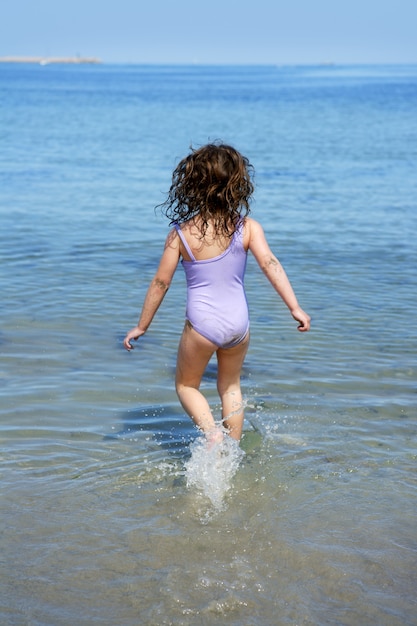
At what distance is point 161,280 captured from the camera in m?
4.89

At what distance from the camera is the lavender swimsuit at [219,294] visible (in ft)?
15.7

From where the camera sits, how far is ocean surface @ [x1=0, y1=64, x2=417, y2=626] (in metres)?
3.87

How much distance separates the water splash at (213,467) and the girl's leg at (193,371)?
13cm

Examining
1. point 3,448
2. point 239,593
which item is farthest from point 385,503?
point 3,448

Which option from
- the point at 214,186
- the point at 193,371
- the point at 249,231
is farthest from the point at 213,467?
the point at 214,186

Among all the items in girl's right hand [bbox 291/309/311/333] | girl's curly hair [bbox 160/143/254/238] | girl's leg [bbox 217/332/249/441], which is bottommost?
girl's leg [bbox 217/332/249/441]

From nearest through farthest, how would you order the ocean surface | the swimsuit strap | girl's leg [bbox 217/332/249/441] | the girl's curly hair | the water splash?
the ocean surface < the girl's curly hair < the swimsuit strap < the water splash < girl's leg [bbox 217/332/249/441]

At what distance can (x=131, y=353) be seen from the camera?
7559 mm

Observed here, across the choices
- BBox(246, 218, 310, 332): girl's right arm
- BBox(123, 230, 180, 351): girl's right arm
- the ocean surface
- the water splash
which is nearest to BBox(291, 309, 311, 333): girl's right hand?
BBox(246, 218, 310, 332): girl's right arm

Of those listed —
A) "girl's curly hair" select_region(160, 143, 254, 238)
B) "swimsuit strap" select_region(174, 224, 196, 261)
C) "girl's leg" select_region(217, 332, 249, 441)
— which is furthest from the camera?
"girl's leg" select_region(217, 332, 249, 441)

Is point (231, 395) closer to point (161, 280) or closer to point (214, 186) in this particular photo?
point (161, 280)

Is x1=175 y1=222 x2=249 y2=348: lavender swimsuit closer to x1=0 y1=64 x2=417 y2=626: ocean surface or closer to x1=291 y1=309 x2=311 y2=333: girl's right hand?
x1=291 y1=309 x2=311 y2=333: girl's right hand

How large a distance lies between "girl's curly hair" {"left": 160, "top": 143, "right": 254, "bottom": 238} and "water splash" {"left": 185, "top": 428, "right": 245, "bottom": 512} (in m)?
1.28

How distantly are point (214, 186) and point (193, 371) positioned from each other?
3.71ft
